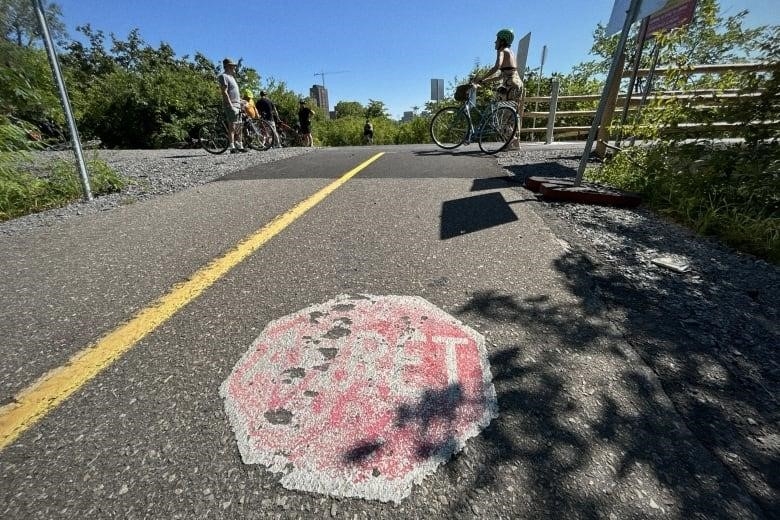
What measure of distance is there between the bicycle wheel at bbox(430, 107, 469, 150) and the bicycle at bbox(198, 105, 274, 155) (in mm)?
5271

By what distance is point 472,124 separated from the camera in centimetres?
773

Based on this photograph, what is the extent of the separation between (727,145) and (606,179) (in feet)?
4.30

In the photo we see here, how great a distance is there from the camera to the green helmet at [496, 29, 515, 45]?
6852 mm

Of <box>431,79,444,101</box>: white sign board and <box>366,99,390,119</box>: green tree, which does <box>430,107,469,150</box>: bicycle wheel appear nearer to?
<box>431,79,444,101</box>: white sign board

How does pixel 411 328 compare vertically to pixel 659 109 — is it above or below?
below

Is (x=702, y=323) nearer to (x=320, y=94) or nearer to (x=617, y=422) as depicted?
(x=617, y=422)

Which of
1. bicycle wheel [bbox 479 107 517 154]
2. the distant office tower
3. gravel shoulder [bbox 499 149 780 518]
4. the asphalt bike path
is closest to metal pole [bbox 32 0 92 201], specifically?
the asphalt bike path

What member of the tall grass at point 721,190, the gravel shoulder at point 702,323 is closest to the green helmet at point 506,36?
the tall grass at point 721,190

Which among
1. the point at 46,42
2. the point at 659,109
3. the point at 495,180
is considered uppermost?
the point at 46,42

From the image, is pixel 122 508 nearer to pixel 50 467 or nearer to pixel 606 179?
pixel 50 467

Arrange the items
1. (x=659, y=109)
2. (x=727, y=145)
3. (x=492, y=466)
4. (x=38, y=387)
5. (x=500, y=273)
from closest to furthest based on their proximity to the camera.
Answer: (x=492, y=466), (x=38, y=387), (x=500, y=273), (x=727, y=145), (x=659, y=109)

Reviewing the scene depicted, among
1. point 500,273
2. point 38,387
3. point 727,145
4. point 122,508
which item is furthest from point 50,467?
point 727,145

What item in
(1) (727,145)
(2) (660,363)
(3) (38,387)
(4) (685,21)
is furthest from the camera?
(4) (685,21)

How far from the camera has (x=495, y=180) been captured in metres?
4.78
